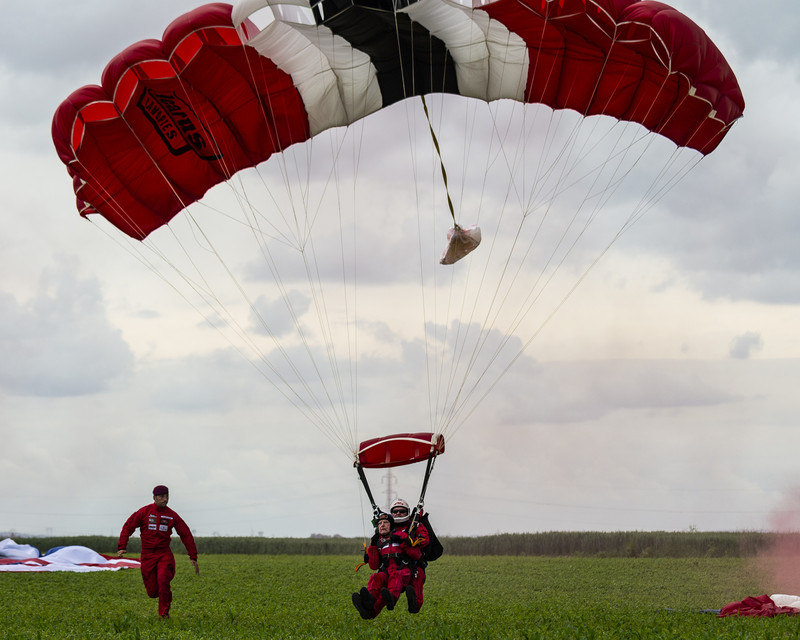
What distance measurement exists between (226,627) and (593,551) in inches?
1058

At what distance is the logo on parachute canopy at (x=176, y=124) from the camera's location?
12922 mm

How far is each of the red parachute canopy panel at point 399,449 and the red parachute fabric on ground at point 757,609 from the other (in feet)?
16.6

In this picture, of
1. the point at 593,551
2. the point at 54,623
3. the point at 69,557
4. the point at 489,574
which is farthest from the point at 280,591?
the point at 593,551

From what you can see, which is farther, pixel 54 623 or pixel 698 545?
pixel 698 545

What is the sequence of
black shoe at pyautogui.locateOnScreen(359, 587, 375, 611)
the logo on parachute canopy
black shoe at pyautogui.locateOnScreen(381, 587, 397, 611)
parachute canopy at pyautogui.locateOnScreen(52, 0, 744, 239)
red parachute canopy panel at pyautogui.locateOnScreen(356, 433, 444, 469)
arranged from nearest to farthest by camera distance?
1. black shoe at pyautogui.locateOnScreen(381, 587, 397, 611)
2. black shoe at pyautogui.locateOnScreen(359, 587, 375, 611)
3. red parachute canopy panel at pyautogui.locateOnScreen(356, 433, 444, 469)
4. parachute canopy at pyautogui.locateOnScreen(52, 0, 744, 239)
5. the logo on parachute canopy

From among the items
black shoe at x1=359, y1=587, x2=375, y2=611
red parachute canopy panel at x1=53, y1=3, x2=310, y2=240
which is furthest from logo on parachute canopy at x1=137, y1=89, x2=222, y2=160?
black shoe at x1=359, y1=587, x2=375, y2=611

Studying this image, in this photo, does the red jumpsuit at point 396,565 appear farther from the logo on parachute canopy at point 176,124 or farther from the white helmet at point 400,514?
the logo on parachute canopy at point 176,124

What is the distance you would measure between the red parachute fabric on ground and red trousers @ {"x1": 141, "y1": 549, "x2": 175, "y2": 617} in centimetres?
778

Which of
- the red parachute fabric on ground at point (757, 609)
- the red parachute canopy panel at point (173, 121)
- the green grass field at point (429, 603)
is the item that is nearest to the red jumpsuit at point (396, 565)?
the green grass field at point (429, 603)

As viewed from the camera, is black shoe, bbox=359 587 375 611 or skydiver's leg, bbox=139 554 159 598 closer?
black shoe, bbox=359 587 375 611

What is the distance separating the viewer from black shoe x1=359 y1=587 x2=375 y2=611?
10148 millimetres

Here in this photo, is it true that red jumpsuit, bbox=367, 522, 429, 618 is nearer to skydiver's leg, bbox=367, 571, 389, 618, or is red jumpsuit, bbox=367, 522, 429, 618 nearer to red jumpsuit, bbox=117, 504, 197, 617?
skydiver's leg, bbox=367, 571, 389, 618

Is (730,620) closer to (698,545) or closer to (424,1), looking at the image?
(424,1)

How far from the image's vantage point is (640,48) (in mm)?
12047
